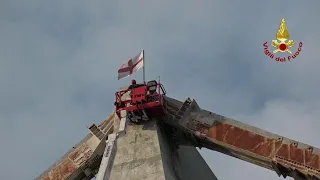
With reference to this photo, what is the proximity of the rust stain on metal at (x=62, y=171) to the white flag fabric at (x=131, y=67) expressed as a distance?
7.84 meters

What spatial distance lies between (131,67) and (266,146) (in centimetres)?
1256

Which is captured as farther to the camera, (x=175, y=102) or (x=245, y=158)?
(x=175, y=102)

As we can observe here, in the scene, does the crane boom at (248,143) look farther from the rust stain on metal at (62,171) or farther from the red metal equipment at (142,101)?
the rust stain on metal at (62,171)

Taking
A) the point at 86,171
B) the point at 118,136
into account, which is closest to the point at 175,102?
the point at 118,136

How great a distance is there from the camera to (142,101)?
45.8 meters

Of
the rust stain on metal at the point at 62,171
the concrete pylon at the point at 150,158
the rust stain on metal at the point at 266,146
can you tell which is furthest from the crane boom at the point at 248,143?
the rust stain on metal at the point at 62,171

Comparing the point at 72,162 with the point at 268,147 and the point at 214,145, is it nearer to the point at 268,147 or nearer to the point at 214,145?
the point at 214,145

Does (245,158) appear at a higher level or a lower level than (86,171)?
higher

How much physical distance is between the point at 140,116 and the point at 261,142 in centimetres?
930

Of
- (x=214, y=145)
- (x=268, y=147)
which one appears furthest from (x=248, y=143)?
(x=214, y=145)

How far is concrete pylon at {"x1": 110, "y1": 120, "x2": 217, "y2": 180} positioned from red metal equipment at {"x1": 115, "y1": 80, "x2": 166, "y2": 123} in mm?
820

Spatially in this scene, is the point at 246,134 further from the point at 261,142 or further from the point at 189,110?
the point at 189,110

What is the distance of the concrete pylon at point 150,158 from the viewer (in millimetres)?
42406

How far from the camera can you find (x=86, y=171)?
47469 millimetres
